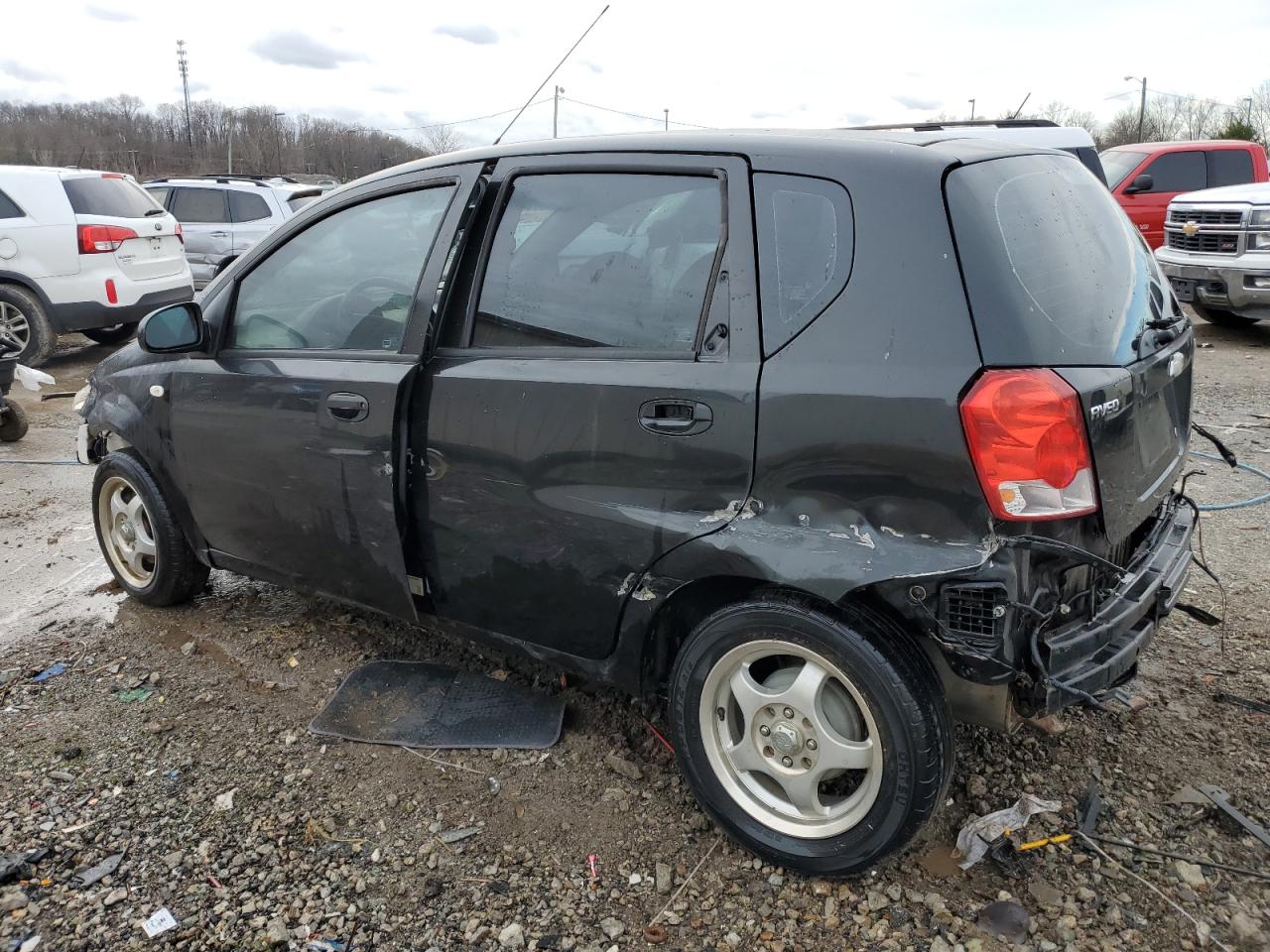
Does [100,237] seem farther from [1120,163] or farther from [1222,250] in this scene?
[1120,163]

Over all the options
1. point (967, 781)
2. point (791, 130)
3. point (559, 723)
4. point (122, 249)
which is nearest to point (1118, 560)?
point (967, 781)

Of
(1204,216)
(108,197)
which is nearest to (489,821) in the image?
(108,197)

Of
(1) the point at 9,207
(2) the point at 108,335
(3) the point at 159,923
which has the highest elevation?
(1) the point at 9,207

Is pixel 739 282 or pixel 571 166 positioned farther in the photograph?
pixel 571 166

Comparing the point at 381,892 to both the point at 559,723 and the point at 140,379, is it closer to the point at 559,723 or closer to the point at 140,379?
the point at 559,723

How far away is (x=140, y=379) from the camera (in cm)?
385

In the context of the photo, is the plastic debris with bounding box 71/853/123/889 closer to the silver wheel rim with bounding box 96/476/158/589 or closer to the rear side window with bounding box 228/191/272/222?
the silver wheel rim with bounding box 96/476/158/589

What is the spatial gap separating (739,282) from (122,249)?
905cm

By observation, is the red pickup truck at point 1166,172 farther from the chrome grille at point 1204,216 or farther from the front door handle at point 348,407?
the front door handle at point 348,407

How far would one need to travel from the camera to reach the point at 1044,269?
2301 mm

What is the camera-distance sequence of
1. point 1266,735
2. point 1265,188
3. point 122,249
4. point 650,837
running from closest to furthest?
point 650,837, point 1266,735, point 122,249, point 1265,188

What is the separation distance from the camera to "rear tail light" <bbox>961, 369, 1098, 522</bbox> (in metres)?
2.09

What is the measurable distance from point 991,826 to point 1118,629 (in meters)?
0.65

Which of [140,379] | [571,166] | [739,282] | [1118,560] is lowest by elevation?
[1118,560]
